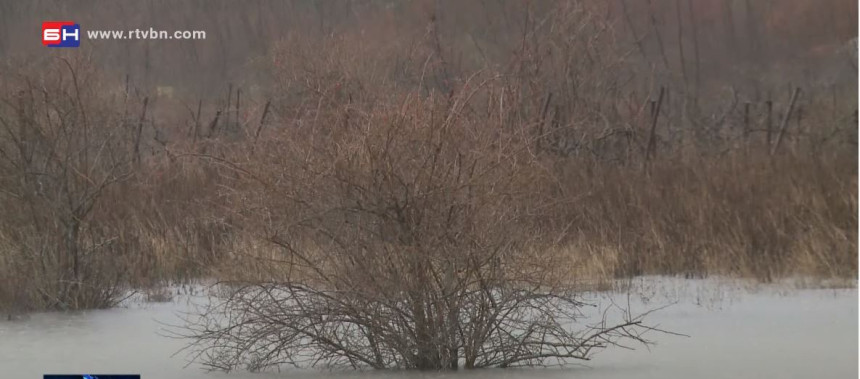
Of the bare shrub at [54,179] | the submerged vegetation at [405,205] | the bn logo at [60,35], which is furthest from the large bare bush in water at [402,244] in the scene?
the bn logo at [60,35]

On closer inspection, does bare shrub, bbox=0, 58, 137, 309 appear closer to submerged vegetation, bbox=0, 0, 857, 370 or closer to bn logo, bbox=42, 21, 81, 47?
submerged vegetation, bbox=0, 0, 857, 370

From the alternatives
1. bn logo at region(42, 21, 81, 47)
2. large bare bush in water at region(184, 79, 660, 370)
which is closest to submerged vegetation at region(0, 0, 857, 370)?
large bare bush in water at region(184, 79, 660, 370)

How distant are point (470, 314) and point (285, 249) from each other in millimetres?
1073

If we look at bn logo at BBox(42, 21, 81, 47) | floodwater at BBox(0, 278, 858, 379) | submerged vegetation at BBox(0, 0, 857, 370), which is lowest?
floodwater at BBox(0, 278, 858, 379)

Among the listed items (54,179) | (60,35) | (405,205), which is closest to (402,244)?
(405,205)

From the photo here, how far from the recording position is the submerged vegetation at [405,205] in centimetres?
654

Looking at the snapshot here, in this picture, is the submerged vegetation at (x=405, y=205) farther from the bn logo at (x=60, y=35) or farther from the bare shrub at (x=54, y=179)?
the bn logo at (x=60, y=35)

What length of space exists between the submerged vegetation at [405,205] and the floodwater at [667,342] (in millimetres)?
221

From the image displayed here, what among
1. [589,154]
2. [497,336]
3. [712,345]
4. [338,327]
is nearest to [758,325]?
[712,345]

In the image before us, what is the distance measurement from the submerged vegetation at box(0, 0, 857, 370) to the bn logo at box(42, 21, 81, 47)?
488mm

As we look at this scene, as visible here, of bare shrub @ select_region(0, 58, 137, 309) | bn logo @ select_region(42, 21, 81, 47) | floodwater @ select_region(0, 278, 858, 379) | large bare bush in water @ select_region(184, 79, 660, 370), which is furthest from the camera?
bn logo @ select_region(42, 21, 81, 47)

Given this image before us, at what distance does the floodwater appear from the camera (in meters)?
7.24

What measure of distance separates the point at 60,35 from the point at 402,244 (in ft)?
25.3

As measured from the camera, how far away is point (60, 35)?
42.7 feet
